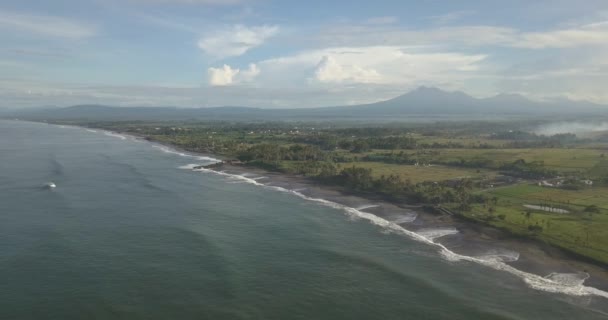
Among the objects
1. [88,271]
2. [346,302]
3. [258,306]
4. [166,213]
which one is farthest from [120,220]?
[346,302]

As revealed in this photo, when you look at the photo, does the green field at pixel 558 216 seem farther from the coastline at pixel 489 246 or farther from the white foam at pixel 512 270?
the white foam at pixel 512 270

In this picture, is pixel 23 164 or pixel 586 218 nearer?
pixel 586 218

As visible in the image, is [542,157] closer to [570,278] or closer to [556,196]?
[556,196]

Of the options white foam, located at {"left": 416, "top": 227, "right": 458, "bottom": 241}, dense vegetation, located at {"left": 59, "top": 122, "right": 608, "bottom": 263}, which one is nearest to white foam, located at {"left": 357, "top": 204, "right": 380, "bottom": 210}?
dense vegetation, located at {"left": 59, "top": 122, "right": 608, "bottom": 263}

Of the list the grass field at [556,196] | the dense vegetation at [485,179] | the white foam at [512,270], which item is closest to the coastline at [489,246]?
the white foam at [512,270]

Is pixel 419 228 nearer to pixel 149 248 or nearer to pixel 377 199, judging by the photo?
pixel 377 199

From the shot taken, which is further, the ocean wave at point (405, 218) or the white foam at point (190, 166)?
the white foam at point (190, 166)
